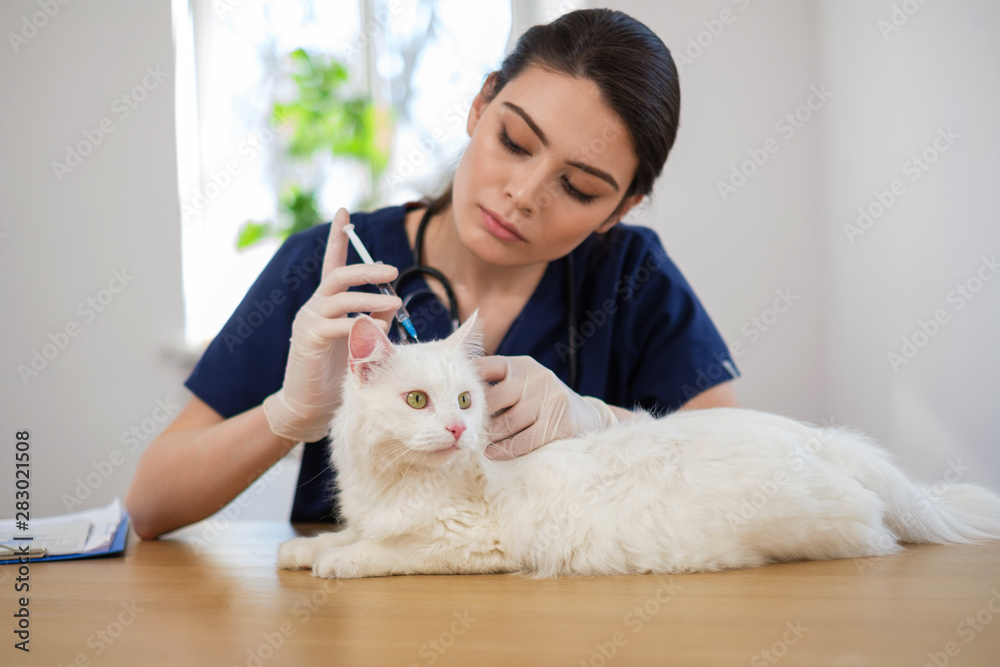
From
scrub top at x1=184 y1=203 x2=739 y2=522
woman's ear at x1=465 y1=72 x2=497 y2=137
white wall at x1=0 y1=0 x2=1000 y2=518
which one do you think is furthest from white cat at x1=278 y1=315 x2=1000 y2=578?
white wall at x1=0 y1=0 x2=1000 y2=518

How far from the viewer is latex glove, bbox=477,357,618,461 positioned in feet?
3.32

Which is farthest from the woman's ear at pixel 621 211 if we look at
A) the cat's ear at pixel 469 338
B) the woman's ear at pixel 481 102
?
the cat's ear at pixel 469 338

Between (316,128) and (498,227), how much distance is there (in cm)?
226

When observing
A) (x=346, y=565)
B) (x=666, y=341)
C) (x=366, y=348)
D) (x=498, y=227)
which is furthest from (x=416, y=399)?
(x=666, y=341)

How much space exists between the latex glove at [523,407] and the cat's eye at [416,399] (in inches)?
5.5

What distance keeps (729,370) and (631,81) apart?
2.23 feet

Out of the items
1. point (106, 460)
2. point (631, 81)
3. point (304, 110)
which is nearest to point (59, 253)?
point (106, 460)

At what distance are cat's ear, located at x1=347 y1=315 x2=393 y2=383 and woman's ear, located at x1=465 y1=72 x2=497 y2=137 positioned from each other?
684mm

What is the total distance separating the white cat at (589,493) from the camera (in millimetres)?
850

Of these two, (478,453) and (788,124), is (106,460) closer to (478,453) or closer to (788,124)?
(478,453)

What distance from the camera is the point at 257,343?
148cm

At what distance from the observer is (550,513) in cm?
87

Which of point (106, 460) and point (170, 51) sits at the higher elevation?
point (170, 51)

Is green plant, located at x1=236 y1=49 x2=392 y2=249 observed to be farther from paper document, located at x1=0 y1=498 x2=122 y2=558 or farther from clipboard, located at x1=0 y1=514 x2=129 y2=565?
clipboard, located at x1=0 y1=514 x2=129 y2=565
